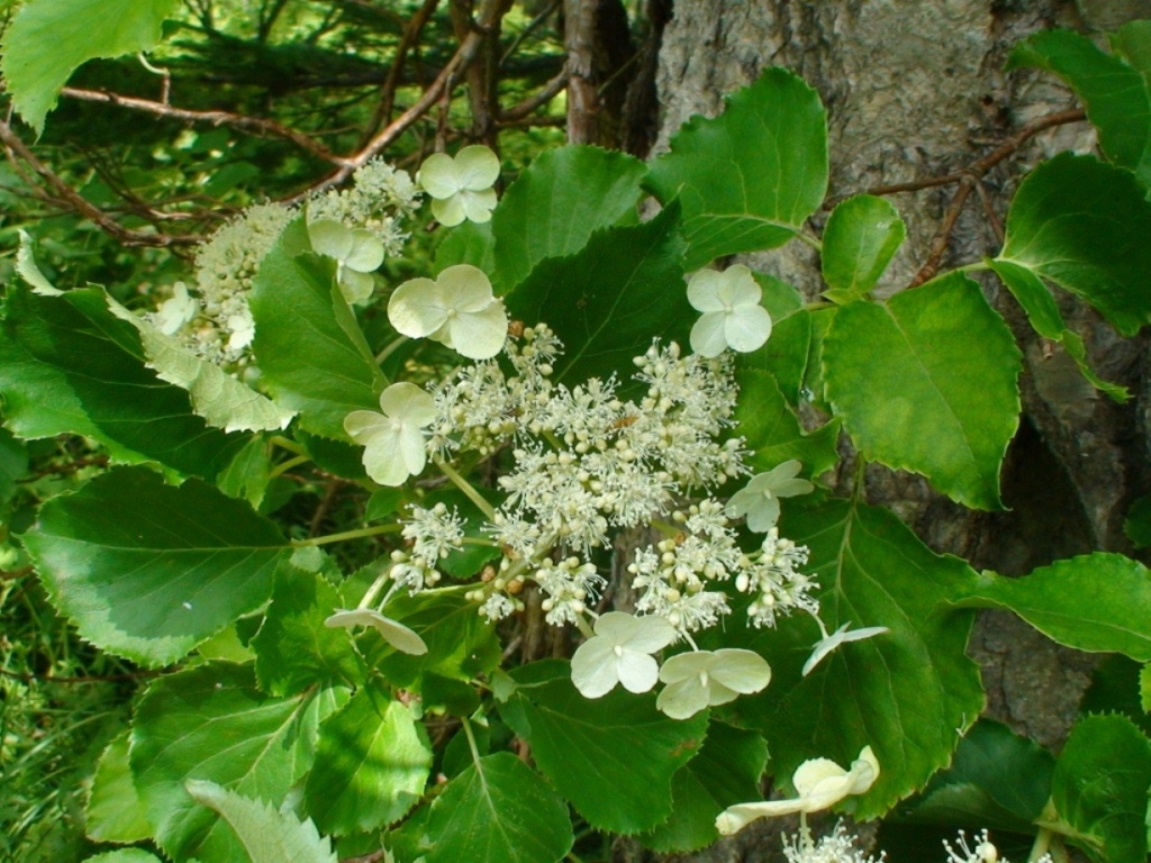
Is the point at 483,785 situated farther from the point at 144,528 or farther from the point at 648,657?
the point at 144,528

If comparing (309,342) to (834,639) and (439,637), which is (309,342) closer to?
(439,637)

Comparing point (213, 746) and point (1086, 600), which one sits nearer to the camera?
point (1086, 600)

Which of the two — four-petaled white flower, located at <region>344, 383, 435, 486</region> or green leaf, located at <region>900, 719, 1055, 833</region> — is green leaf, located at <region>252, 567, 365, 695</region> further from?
green leaf, located at <region>900, 719, 1055, 833</region>

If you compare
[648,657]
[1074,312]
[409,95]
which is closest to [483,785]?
[648,657]

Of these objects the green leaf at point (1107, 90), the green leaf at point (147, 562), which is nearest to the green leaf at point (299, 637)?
the green leaf at point (147, 562)

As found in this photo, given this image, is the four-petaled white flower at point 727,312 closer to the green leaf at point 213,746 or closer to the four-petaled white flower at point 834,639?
the four-petaled white flower at point 834,639

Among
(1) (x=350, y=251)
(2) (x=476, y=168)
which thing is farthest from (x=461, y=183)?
(1) (x=350, y=251)
